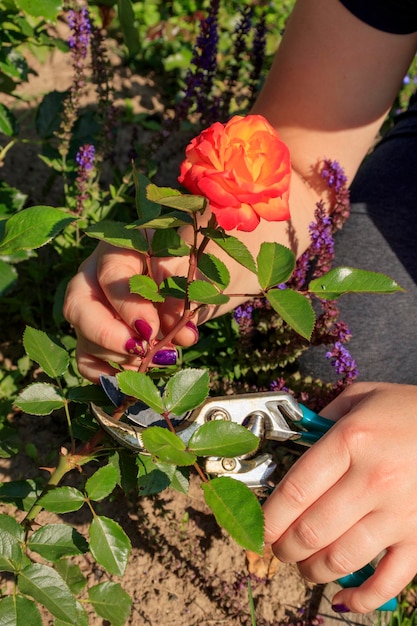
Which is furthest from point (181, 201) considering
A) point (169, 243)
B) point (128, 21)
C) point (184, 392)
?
point (128, 21)

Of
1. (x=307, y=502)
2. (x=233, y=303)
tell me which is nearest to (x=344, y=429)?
(x=307, y=502)

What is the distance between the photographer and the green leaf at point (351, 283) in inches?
40.2

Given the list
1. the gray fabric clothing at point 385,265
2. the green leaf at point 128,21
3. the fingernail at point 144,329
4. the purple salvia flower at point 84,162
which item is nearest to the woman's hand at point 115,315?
the fingernail at point 144,329

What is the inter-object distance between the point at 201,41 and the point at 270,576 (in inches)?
59.9

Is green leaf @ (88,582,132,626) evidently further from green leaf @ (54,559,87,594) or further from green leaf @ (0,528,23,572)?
green leaf @ (0,528,23,572)

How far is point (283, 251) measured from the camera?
1.01m

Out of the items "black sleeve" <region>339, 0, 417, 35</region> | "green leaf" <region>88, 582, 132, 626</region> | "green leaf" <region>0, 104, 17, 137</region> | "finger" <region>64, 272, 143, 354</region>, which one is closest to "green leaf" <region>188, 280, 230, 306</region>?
"finger" <region>64, 272, 143, 354</region>

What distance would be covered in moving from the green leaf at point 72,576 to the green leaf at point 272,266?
68 cm

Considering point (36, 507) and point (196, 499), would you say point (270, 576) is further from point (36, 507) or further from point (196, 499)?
point (36, 507)

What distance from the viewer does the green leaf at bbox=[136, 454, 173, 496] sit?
113 cm

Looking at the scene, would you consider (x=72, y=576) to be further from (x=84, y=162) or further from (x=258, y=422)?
(x=84, y=162)

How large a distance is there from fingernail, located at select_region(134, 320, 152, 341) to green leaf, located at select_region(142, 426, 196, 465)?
9.3 inches

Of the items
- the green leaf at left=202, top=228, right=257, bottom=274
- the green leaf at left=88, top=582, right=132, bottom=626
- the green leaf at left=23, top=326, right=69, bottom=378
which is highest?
the green leaf at left=202, top=228, right=257, bottom=274

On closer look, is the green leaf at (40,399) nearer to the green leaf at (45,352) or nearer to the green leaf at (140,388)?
the green leaf at (45,352)
